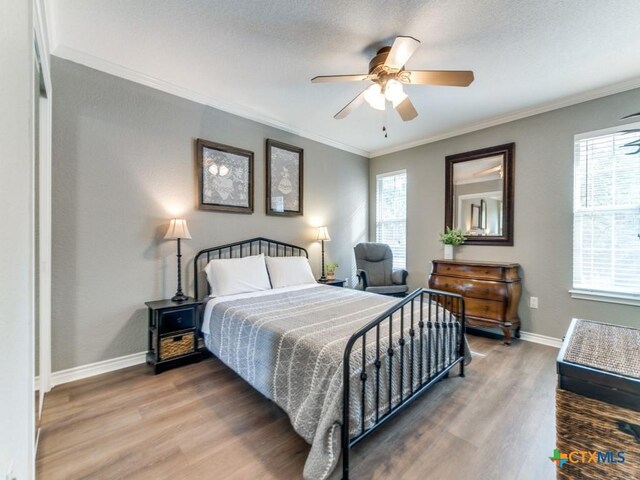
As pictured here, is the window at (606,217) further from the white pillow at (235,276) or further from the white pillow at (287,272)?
the white pillow at (235,276)

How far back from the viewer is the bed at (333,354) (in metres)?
1.38

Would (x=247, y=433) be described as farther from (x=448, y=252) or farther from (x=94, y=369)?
(x=448, y=252)

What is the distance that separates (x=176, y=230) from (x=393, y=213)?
3.46 metres

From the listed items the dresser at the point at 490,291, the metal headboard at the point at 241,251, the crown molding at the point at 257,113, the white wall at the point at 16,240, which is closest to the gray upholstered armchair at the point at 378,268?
the dresser at the point at 490,291

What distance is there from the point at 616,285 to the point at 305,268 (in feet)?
10.8

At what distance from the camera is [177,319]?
104 inches

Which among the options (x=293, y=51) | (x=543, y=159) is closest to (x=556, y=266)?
(x=543, y=159)

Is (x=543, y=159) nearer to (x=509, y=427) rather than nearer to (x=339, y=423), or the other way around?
(x=509, y=427)

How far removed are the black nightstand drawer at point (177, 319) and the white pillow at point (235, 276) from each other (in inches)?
11.2

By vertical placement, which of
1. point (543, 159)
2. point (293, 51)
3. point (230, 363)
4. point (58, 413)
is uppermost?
point (293, 51)

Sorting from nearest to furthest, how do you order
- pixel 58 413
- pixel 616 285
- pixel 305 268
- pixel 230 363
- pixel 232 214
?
pixel 58 413 → pixel 230 363 → pixel 616 285 → pixel 232 214 → pixel 305 268

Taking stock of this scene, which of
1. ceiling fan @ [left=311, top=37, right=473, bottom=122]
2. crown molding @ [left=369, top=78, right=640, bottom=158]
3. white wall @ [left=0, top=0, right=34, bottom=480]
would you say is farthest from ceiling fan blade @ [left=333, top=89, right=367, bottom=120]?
crown molding @ [left=369, top=78, right=640, bottom=158]

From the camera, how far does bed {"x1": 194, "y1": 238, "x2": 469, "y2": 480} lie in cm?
138

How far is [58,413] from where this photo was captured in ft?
6.24
